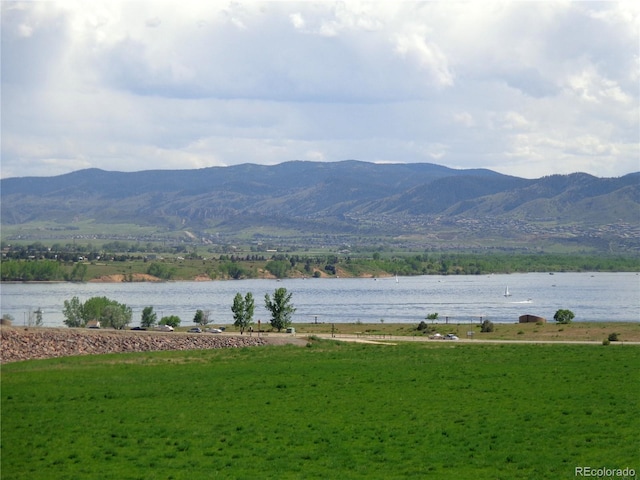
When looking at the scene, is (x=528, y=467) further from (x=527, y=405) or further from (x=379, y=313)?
(x=379, y=313)

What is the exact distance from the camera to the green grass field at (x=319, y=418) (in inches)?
1026

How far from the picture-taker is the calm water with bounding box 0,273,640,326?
4466 inches

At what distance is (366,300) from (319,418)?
114 metres

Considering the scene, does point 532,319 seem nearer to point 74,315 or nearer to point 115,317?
point 115,317

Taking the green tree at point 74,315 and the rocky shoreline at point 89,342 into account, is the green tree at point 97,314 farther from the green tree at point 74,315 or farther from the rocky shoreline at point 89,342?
the rocky shoreline at point 89,342

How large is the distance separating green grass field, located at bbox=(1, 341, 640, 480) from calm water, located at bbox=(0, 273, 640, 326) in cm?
5729

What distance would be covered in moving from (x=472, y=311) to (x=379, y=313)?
13027 mm

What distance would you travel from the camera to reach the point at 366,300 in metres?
147

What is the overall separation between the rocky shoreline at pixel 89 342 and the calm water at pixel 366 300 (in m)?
40.7

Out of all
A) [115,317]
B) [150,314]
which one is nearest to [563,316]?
[150,314]

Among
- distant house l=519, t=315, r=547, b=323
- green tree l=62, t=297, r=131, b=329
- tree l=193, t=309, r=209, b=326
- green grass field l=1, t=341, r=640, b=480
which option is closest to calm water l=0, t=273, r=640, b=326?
tree l=193, t=309, r=209, b=326

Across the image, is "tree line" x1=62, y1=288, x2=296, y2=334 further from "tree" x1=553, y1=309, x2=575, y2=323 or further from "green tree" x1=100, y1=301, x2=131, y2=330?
"tree" x1=553, y1=309, x2=575, y2=323

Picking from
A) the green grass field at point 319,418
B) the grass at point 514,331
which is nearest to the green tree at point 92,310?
the grass at point 514,331

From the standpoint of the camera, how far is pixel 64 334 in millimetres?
55625
